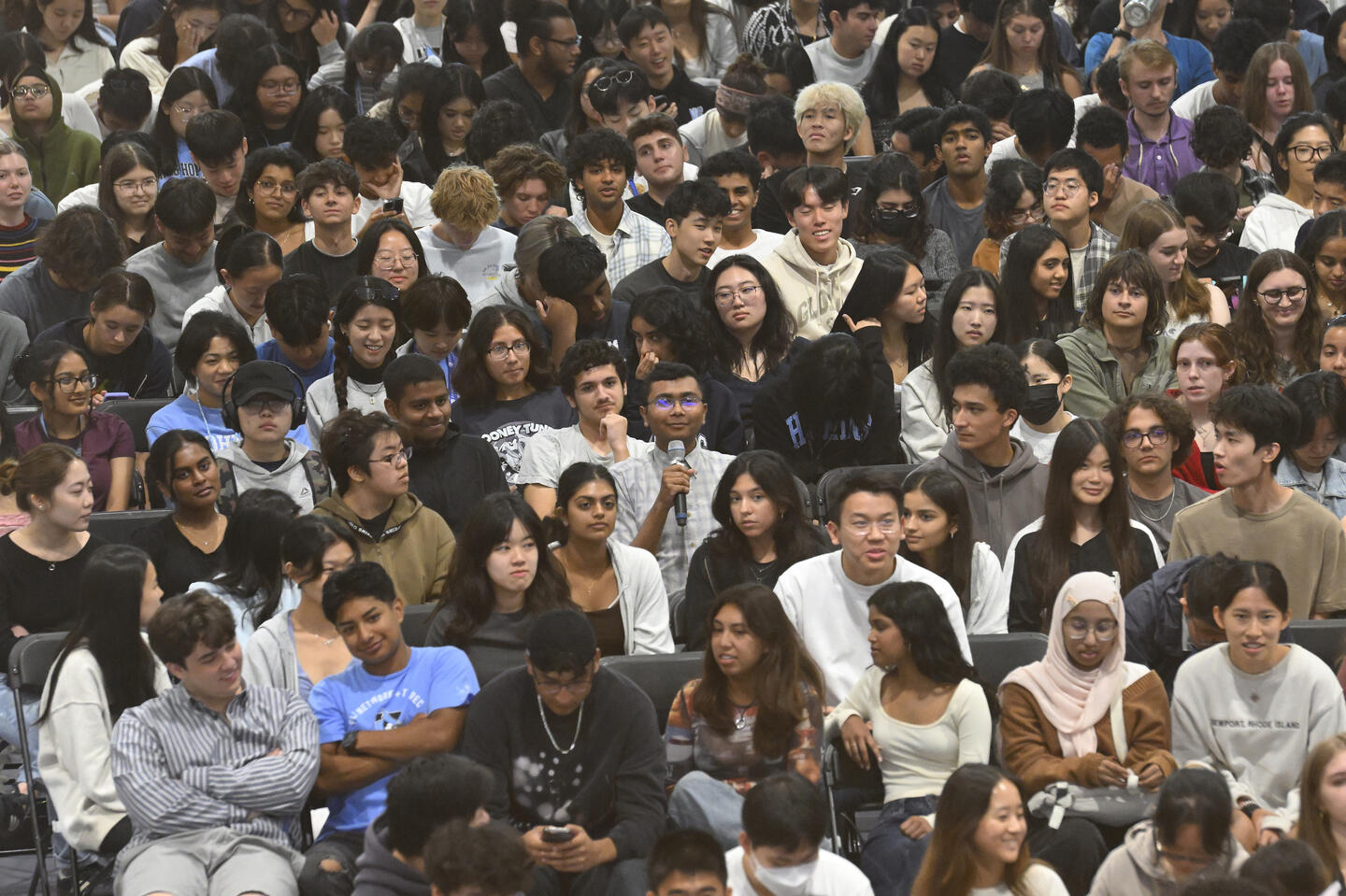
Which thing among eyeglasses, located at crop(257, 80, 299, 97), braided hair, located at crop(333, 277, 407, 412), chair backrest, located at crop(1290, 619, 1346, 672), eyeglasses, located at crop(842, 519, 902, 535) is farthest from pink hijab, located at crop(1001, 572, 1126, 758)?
eyeglasses, located at crop(257, 80, 299, 97)

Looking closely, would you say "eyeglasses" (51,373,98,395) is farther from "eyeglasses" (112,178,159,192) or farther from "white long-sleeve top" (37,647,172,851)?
"eyeglasses" (112,178,159,192)

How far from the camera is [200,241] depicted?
7734mm

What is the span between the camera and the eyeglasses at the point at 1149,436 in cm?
607

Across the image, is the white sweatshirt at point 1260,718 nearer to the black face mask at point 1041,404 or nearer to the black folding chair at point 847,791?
the black folding chair at point 847,791

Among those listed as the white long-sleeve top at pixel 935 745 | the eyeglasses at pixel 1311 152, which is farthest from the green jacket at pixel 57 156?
the eyeglasses at pixel 1311 152

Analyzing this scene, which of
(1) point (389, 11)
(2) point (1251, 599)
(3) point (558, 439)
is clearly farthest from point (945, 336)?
(1) point (389, 11)

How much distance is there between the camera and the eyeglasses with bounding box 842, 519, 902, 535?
5387 mm

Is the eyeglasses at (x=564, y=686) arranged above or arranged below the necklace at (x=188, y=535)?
above

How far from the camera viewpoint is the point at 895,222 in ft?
25.8

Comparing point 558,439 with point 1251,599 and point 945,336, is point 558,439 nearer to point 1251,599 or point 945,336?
point 945,336

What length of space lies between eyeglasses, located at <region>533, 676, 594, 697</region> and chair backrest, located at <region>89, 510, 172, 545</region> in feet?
5.97

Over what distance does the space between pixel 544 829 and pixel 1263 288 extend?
11.9 ft

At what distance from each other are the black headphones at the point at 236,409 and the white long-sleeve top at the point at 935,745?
2245 millimetres

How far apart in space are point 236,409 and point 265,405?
12 cm
